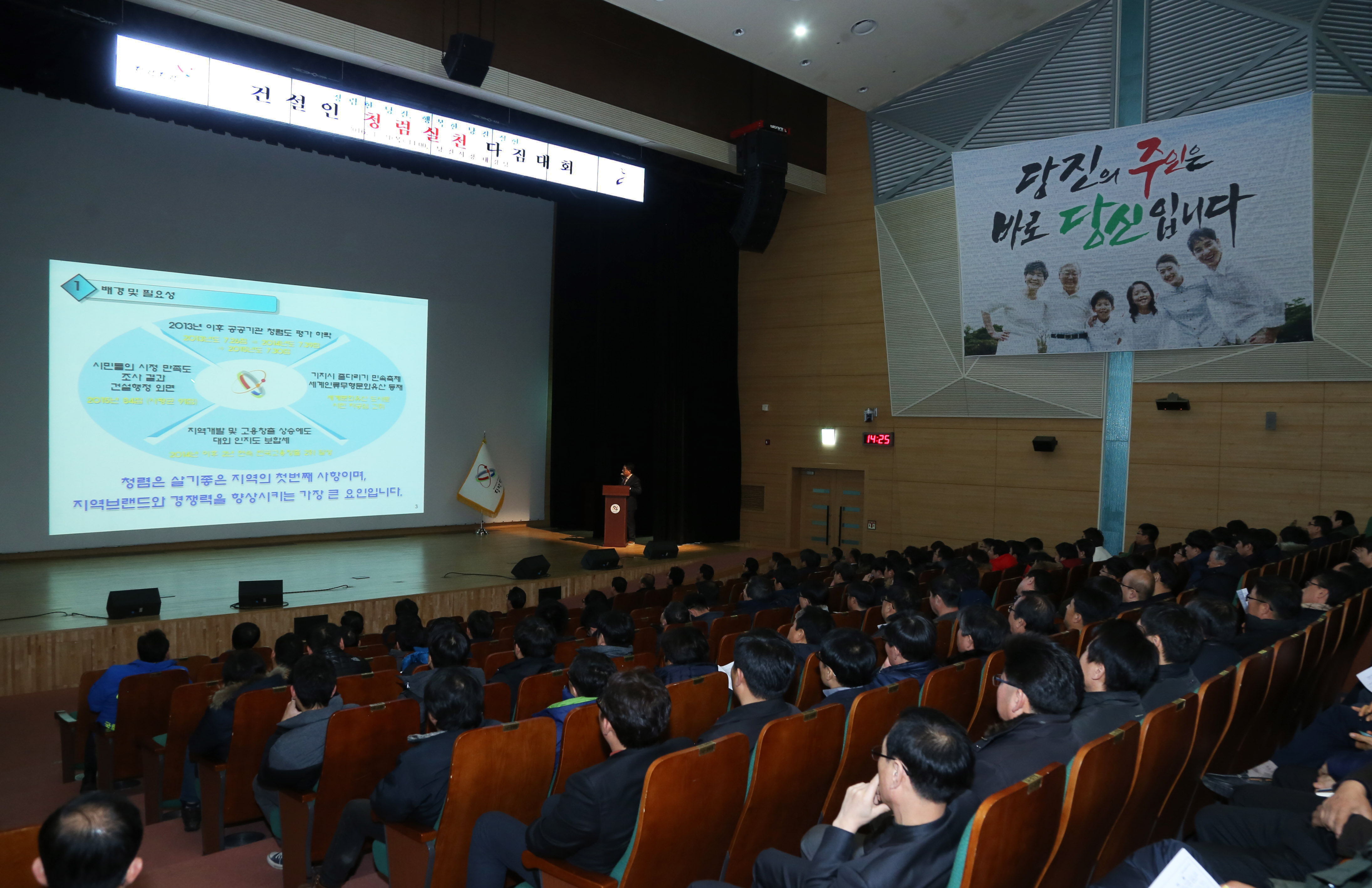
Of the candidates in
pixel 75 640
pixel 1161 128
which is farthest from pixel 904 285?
pixel 75 640

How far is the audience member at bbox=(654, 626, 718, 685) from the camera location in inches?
137

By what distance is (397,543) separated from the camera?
1133 centimetres

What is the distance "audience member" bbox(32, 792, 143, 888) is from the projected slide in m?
9.39

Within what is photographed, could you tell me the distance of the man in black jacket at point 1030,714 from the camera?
2152 millimetres

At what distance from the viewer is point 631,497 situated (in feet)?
39.4

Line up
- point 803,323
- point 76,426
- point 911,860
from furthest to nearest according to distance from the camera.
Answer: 1. point 803,323
2. point 76,426
3. point 911,860

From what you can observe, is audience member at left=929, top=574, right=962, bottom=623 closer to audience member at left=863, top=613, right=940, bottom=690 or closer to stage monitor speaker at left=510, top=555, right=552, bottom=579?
→ audience member at left=863, top=613, right=940, bottom=690

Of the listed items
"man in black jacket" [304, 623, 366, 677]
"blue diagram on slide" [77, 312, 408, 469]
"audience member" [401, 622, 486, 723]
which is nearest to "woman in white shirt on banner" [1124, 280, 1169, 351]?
"audience member" [401, 622, 486, 723]

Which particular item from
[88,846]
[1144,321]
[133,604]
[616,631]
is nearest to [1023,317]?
[1144,321]

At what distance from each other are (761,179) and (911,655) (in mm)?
8471

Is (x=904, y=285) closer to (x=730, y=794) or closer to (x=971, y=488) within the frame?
(x=971, y=488)

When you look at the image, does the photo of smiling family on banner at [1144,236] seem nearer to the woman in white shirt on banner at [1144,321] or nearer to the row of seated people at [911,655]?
the woman in white shirt on banner at [1144,321]

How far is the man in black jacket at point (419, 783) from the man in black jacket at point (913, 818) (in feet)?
3.72

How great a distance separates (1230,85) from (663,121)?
5692 millimetres
